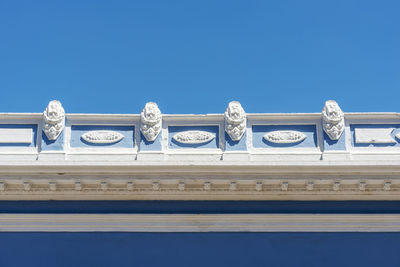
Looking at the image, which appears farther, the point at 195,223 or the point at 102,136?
the point at 102,136

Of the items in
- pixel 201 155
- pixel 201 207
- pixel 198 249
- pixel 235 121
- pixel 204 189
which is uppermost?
pixel 235 121

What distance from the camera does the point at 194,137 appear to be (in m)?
13.6

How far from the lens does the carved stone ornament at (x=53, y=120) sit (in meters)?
13.5

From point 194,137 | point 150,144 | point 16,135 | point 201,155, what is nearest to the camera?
point 201,155

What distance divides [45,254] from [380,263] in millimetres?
5896

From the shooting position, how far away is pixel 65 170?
12938mm

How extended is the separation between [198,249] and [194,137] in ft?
6.91

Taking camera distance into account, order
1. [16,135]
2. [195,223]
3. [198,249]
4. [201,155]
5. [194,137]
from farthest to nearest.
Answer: [16,135] → [194,137] → [201,155] → [195,223] → [198,249]

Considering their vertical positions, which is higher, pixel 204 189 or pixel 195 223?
pixel 204 189

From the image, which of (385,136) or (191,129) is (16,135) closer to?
(191,129)

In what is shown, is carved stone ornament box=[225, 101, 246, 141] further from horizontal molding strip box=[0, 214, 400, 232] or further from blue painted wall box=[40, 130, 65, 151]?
blue painted wall box=[40, 130, 65, 151]

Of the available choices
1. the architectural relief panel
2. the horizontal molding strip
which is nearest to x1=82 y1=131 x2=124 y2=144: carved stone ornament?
the architectural relief panel

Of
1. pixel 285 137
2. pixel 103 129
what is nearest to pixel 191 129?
pixel 103 129

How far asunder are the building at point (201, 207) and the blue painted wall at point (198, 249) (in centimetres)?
2
